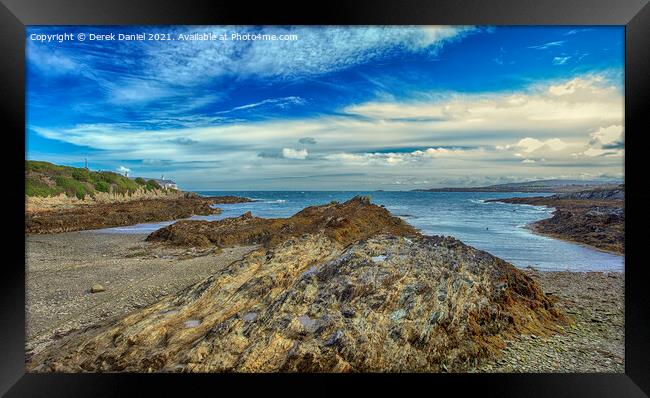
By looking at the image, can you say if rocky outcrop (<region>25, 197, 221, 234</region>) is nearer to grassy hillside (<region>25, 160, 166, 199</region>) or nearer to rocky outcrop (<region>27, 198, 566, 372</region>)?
grassy hillside (<region>25, 160, 166, 199</region>)

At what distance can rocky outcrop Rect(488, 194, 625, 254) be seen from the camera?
2250 mm

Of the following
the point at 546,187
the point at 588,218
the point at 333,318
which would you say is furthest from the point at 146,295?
the point at 588,218

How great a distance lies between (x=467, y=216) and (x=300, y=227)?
161 cm

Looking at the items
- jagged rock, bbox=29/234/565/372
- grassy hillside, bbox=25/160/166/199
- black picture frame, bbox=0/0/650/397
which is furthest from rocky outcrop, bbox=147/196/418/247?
black picture frame, bbox=0/0/650/397

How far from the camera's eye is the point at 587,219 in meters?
2.34

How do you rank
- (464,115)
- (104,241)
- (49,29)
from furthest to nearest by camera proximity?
(104,241), (464,115), (49,29)

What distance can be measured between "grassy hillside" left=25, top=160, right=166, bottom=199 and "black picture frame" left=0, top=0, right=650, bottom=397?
85 millimetres

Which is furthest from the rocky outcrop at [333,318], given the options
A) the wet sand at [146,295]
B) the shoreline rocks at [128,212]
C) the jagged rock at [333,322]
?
the shoreline rocks at [128,212]

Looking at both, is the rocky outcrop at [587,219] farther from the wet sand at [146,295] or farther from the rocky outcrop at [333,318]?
the rocky outcrop at [333,318]

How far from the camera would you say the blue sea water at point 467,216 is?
7.99 ft

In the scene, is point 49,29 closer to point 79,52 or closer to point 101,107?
point 79,52
